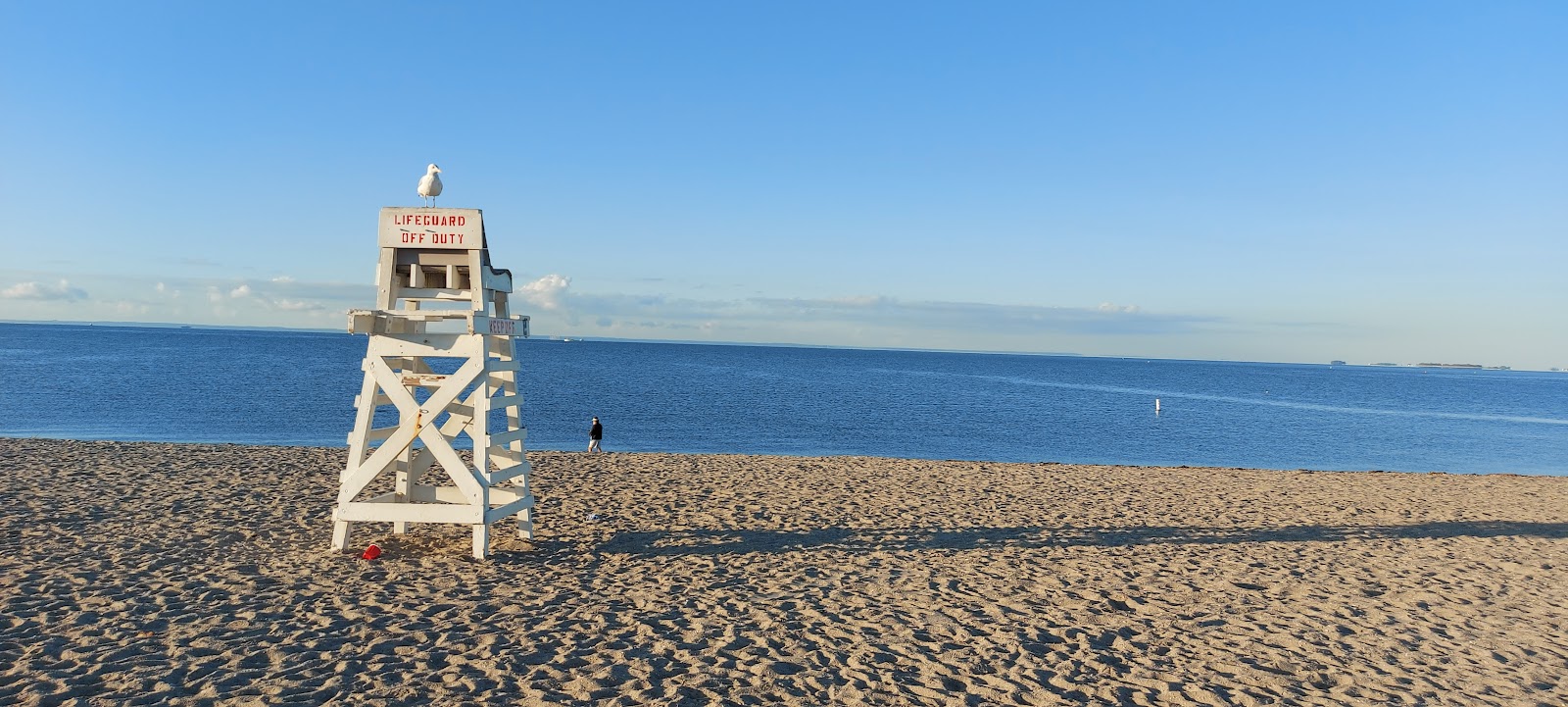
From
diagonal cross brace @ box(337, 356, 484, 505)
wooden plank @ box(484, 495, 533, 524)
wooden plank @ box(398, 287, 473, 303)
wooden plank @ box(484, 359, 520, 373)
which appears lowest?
wooden plank @ box(484, 495, 533, 524)

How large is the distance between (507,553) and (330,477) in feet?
21.1

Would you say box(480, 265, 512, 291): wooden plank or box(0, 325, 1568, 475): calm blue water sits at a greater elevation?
box(480, 265, 512, 291): wooden plank

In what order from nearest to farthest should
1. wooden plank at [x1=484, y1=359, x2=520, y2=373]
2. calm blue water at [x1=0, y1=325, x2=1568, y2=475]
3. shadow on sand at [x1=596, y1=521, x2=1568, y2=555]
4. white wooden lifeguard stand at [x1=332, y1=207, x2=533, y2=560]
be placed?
white wooden lifeguard stand at [x1=332, y1=207, x2=533, y2=560]
wooden plank at [x1=484, y1=359, x2=520, y2=373]
shadow on sand at [x1=596, y1=521, x2=1568, y2=555]
calm blue water at [x1=0, y1=325, x2=1568, y2=475]

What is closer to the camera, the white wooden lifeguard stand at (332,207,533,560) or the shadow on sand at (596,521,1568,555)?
the white wooden lifeguard stand at (332,207,533,560)

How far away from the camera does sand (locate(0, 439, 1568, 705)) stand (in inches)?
235

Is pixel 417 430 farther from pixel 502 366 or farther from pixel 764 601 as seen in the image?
pixel 764 601

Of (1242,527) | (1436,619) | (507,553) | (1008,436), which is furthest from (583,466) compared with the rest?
(1008,436)

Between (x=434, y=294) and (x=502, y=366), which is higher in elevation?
(x=434, y=294)

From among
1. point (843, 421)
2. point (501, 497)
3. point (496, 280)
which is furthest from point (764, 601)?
point (843, 421)

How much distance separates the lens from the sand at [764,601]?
598 centimetres

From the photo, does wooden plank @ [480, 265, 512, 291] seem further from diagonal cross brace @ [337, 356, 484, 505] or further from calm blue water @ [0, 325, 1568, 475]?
calm blue water @ [0, 325, 1568, 475]

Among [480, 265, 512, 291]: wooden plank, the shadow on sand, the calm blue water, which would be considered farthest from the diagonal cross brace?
the calm blue water

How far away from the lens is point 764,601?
7957 millimetres

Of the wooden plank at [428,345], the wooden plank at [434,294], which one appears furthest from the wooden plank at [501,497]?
the wooden plank at [434,294]
